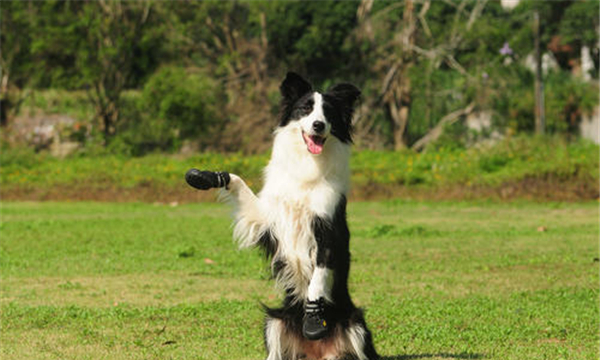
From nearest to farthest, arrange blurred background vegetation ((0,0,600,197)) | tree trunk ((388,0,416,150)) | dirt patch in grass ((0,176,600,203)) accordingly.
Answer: dirt patch in grass ((0,176,600,203))
blurred background vegetation ((0,0,600,197))
tree trunk ((388,0,416,150))

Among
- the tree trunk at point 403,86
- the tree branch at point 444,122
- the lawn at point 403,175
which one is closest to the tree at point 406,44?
the tree trunk at point 403,86

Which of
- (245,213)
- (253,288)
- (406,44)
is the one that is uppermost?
(406,44)

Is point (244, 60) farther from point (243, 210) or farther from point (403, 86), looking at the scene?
point (243, 210)

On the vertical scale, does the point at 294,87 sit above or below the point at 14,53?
above

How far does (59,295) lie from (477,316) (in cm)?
407

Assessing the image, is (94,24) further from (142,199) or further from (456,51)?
(456,51)

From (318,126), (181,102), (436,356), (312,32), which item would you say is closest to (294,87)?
(318,126)

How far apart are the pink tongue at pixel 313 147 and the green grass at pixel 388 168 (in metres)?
14.9

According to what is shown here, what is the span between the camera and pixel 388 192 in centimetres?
2203

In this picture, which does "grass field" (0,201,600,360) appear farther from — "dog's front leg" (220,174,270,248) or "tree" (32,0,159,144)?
"tree" (32,0,159,144)

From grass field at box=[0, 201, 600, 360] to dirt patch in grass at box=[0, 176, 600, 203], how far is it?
2982mm

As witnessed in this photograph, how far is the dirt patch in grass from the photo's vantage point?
20.9m

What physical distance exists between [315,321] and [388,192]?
1631 cm

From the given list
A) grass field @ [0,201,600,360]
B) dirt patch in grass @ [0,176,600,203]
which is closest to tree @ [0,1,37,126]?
dirt patch in grass @ [0,176,600,203]
